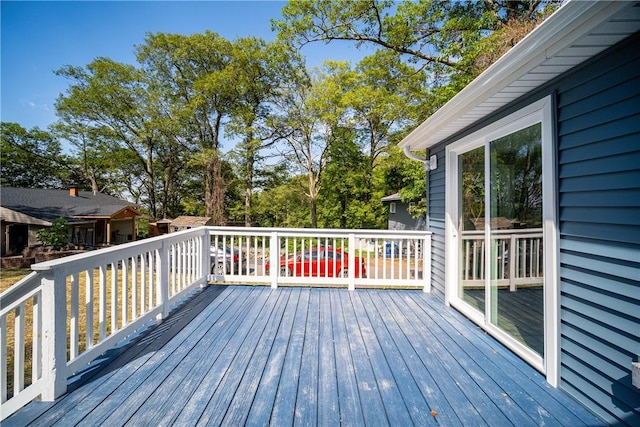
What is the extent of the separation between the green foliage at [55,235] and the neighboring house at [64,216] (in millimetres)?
656

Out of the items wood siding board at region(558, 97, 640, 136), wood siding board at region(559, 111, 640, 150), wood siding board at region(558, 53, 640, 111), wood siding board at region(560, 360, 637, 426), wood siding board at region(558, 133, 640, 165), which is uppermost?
wood siding board at region(558, 53, 640, 111)

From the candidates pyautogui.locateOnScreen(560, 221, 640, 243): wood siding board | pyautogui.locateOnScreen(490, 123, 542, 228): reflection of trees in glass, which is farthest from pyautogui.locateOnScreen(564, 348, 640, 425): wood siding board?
pyautogui.locateOnScreen(490, 123, 542, 228): reflection of trees in glass

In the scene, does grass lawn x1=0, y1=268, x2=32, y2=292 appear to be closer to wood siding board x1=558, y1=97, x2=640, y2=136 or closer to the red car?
the red car

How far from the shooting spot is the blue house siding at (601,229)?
1494mm

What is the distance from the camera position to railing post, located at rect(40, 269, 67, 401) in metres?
1.77

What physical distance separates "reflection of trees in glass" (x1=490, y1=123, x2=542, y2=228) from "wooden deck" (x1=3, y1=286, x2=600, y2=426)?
3.99 feet

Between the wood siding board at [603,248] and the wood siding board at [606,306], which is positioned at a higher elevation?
the wood siding board at [603,248]

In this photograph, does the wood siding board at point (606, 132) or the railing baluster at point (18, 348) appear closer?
the wood siding board at point (606, 132)

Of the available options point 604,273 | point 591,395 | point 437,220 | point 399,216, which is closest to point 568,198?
point 604,273

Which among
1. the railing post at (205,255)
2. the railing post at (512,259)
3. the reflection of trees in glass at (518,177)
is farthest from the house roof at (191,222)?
the railing post at (512,259)

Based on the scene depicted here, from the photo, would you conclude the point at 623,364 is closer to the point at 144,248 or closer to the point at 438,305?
the point at 438,305

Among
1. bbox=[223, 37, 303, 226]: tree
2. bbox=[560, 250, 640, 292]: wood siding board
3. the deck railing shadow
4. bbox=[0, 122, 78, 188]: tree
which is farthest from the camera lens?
bbox=[0, 122, 78, 188]: tree

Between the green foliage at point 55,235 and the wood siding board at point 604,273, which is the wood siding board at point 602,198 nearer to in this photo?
the wood siding board at point 604,273

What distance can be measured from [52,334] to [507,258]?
3.52 m
